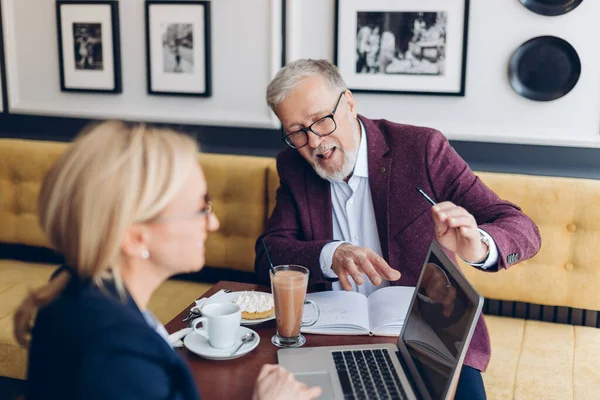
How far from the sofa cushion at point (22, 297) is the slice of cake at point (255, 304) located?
0.78 m

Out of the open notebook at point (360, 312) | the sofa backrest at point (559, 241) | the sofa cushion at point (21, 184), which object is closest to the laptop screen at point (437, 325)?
the open notebook at point (360, 312)

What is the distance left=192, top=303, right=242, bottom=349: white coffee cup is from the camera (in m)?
1.24

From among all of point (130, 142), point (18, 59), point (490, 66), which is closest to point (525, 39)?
point (490, 66)

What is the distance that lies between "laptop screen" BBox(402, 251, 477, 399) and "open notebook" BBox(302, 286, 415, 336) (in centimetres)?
10

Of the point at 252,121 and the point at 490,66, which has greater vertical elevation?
the point at 490,66

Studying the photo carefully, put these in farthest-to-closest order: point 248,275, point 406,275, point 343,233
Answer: point 248,275 → point 343,233 → point 406,275

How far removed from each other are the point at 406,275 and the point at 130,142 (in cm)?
111

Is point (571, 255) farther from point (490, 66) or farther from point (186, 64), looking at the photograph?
point (186, 64)

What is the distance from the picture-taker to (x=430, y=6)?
2350 mm

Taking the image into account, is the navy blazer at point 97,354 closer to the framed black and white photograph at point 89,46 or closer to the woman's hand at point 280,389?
the woman's hand at point 280,389

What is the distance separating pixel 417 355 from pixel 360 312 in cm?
29

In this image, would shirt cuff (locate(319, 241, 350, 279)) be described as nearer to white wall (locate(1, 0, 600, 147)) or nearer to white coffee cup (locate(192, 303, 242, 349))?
white coffee cup (locate(192, 303, 242, 349))

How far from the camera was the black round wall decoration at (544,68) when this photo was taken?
7.34ft

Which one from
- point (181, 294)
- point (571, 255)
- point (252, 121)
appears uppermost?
point (252, 121)
